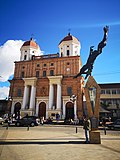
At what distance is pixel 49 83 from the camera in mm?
37688

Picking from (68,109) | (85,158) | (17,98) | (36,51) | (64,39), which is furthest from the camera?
(36,51)

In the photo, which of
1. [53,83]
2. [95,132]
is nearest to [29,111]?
[53,83]

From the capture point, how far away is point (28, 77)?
130 feet

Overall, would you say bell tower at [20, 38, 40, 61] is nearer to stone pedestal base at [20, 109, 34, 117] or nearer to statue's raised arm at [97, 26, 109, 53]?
stone pedestal base at [20, 109, 34, 117]

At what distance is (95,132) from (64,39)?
37.3 metres

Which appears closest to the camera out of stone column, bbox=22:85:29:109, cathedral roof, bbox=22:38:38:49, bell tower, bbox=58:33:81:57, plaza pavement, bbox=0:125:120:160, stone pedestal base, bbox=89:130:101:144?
plaza pavement, bbox=0:125:120:160

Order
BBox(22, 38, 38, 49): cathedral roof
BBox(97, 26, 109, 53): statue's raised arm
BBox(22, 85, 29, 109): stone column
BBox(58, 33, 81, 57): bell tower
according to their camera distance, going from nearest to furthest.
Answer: BBox(97, 26, 109, 53): statue's raised arm
BBox(22, 85, 29, 109): stone column
BBox(58, 33, 81, 57): bell tower
BBox(22, 38, 38, 49): cathedral roof

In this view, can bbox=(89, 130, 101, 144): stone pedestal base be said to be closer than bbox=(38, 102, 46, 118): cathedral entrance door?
Yes

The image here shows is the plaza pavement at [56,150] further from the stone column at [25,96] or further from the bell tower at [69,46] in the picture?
the bell tower at [69,46]

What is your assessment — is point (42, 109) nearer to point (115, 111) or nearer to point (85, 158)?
point (115, 111)

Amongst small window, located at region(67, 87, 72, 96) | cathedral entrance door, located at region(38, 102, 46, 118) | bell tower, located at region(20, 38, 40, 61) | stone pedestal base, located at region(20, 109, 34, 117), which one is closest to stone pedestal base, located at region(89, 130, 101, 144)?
small window, located at region(67, 87, 72, 96)

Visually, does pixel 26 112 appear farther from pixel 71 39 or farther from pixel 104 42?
pixel 104 42

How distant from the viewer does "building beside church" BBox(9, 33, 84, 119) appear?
35500 mm

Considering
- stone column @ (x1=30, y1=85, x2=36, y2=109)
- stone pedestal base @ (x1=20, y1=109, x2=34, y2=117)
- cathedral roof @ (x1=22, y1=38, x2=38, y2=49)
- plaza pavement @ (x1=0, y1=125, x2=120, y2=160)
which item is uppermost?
cathedral roof @ (x1=22, y1=38, x2=38, y2=49)
